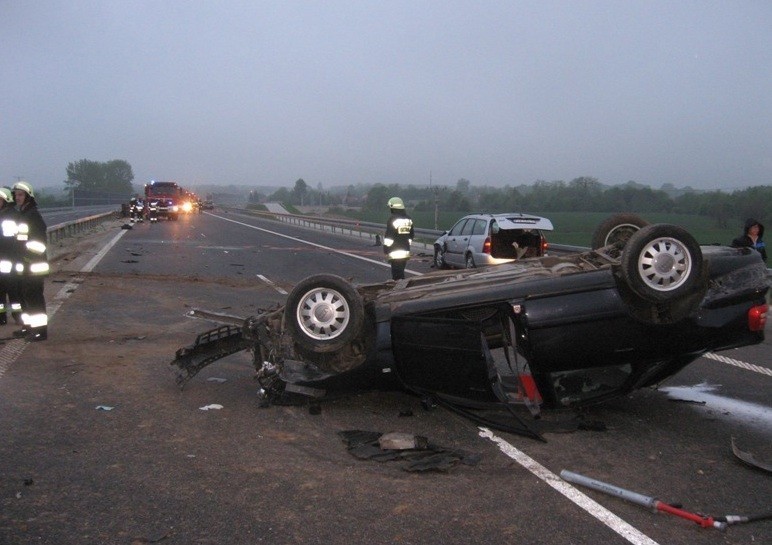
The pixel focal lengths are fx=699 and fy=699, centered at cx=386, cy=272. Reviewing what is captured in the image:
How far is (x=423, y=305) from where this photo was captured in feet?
16.8

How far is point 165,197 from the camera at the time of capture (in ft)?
146

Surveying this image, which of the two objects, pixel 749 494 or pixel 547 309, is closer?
pixel 749 494

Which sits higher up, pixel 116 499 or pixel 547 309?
pixel 547 309

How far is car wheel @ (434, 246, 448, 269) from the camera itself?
60.6 ft

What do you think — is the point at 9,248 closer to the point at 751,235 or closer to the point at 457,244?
the point at 457,244

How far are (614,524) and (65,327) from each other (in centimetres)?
755

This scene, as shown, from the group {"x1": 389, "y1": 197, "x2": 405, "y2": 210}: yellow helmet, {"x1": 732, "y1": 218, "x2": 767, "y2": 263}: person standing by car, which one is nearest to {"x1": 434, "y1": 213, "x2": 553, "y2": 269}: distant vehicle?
{"x1": 389, "y1": 197, "x2": 405, "y2": 210}: yellow helmet

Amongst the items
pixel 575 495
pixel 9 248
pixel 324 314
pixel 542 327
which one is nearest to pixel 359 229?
pixel 9 248

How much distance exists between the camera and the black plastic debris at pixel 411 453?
4461mm

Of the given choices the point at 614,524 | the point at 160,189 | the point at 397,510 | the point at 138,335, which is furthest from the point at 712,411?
the point at 160,189

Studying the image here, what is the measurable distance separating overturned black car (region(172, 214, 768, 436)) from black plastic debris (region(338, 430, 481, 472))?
50cm

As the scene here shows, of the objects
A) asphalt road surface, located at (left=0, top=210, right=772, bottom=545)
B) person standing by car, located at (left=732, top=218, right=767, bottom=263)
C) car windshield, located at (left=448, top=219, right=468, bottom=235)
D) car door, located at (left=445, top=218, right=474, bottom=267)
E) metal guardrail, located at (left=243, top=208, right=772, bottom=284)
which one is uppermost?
person standing by car, located at (left=732, top=218, right=767, bottom=263)

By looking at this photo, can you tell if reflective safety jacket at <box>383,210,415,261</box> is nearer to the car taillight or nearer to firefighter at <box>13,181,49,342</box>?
firefighter at <box>13,181,49,342</box>

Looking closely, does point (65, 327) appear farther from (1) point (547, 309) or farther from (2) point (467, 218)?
(2) point (467, 218)
